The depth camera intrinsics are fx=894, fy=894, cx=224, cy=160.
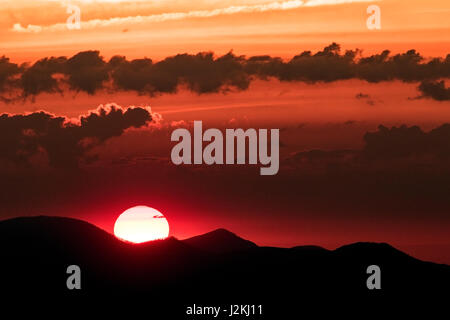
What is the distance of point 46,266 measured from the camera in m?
194

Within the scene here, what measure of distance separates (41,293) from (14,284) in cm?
675

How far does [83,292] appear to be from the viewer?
195 metres
